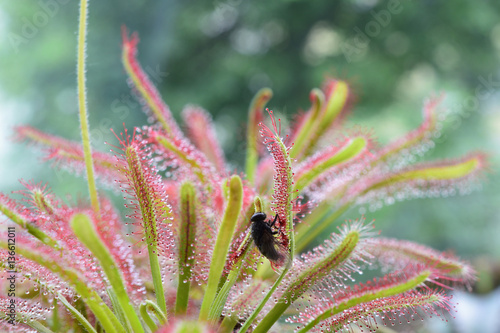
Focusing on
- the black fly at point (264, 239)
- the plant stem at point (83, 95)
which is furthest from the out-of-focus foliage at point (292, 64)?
the black fly at point (264, 239)

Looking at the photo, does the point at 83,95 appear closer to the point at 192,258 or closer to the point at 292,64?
the point at 192,258

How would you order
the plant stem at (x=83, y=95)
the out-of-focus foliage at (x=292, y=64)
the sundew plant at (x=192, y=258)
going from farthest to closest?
1. the out-of-focus foliage at (x=292, y=64)
2. the plant stem at (x=83, y=95)
3. the sundew plant at (x=192, y=258)

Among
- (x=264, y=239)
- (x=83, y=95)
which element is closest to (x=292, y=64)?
(x=83, y=95)

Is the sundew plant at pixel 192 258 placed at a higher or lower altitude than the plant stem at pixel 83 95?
lower

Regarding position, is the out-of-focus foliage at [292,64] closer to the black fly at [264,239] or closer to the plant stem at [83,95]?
the plant stem at [83,95]

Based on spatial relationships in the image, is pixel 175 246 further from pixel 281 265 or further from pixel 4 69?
pixel 4 69

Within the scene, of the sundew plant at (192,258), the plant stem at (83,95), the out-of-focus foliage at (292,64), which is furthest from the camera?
the out-of-focus foliage at (292,64)

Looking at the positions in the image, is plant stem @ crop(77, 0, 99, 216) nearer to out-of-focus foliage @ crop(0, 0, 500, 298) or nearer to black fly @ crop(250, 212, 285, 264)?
black fly @ crop(250, 212, 285, 264)
